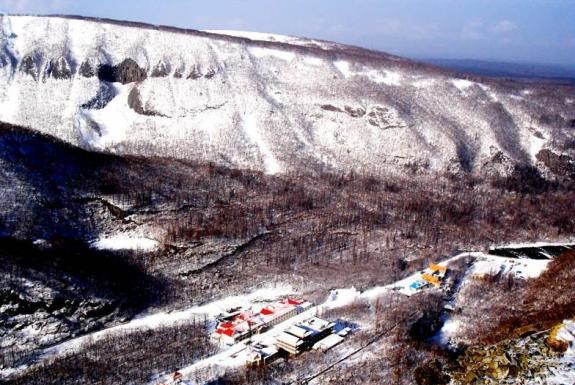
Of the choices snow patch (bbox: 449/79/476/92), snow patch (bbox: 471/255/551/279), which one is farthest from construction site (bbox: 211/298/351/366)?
snow patch (bbox: 449/79/476/92)

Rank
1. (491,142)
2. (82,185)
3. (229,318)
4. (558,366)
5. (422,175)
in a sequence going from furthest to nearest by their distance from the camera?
(491,142) → (422,175) → (82,185) → (229,318) → (558,366)

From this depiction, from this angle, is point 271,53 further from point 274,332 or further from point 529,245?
point 274,332

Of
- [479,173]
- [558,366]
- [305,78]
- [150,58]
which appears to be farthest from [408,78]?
[558,366]

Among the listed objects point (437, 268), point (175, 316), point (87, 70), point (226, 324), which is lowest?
point (175, 316)

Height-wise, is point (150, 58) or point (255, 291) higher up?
point (150, 58)

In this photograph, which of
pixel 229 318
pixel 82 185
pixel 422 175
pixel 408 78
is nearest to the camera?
pixel 229 318

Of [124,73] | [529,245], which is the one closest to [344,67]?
[124,73]

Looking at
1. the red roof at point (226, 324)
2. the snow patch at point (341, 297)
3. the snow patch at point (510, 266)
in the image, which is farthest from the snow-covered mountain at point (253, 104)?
the red roof at point (226, 324)

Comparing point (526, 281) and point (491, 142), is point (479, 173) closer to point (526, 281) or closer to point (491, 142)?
point (491, 142)
